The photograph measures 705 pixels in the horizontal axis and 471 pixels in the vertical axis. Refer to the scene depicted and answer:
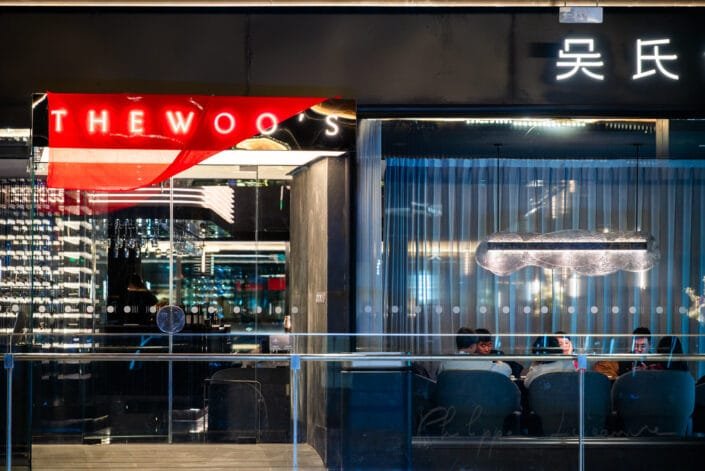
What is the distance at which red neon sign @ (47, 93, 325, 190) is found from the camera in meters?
7.20

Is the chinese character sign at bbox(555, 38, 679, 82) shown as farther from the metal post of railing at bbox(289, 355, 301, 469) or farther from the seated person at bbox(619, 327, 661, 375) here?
the metal post of railing at bbox(289, 355, 301, 469)

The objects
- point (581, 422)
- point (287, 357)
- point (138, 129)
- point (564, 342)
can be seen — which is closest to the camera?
point (287, 357)

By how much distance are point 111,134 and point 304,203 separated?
1.60m

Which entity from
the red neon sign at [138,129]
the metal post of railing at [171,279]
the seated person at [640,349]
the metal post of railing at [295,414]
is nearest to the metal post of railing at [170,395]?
the metal post of railing at [171,279]

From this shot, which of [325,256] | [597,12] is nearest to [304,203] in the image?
[325,256]

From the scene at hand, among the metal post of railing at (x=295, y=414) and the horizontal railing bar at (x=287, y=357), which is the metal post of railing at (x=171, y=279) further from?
the metal post of railing at (x=295, y=414)

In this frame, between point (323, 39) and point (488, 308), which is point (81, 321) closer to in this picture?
point (323, 39)

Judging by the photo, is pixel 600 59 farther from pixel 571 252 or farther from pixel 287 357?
pixel 287 357

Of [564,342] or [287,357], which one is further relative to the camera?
[564,342]

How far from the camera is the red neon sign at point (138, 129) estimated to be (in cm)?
720

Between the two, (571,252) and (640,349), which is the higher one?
(571,252)

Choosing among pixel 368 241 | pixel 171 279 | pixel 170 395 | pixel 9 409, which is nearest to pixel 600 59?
pixel 368 241

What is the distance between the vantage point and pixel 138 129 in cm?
726

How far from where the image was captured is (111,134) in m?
7.24
